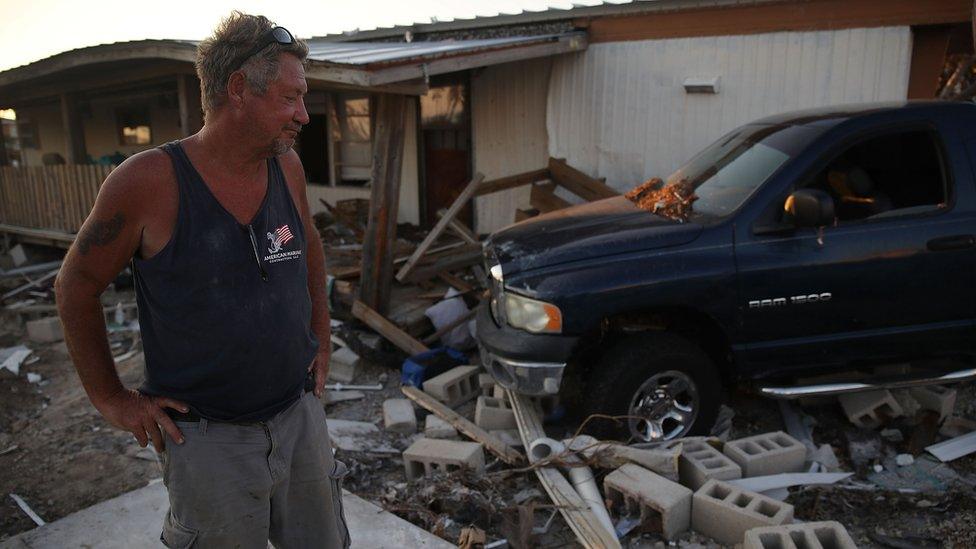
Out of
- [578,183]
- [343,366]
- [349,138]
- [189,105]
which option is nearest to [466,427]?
[343,366]

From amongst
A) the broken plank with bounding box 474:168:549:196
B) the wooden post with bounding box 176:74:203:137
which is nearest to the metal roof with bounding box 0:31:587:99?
the wooden post with bounding box 176:74:203:137

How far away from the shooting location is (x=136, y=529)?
3.34 meters

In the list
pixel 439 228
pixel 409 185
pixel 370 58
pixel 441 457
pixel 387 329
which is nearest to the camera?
pixel 441 457

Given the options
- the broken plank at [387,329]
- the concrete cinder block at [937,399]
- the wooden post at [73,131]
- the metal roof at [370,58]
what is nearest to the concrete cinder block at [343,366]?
the broken plank at [387,329]

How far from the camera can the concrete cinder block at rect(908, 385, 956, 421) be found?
4.57 m

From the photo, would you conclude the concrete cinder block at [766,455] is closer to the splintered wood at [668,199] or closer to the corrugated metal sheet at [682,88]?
the splintered wood at [668,199]

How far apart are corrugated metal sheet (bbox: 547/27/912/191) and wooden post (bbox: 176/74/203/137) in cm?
464

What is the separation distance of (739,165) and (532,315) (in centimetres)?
174

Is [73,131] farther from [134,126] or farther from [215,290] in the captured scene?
[215,290]

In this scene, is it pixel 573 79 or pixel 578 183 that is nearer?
pixel 578 183

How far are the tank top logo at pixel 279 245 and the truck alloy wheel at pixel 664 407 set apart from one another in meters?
2.61

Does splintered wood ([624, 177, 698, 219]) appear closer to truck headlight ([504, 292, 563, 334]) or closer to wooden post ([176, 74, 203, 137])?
truck headlight ([504, 292, 563, 334])

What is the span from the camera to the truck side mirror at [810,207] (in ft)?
12.5

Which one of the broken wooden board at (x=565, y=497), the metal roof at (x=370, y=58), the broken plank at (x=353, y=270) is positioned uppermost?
the metal roof at (x=370, y=58)
